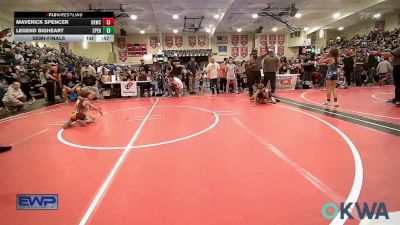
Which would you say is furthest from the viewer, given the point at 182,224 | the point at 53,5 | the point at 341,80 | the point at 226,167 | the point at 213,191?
the point at 53,5

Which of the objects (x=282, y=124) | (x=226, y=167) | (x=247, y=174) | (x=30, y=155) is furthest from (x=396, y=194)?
(x=30, y=155)

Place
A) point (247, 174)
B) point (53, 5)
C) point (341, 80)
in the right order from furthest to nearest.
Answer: point (53, 5) → point (341, 80) → point (247, 174)

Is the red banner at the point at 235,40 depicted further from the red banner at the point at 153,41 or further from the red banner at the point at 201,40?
the red banner at the point at 153,41

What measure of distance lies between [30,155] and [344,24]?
27.9m

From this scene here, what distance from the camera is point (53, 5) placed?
15.9m

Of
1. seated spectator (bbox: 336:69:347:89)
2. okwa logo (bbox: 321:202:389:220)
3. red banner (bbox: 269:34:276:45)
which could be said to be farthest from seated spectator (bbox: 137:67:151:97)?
red banner (bbox: 269:34:276:45)

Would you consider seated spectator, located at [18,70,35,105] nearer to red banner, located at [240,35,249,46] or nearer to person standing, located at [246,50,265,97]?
person standing, located at [246,50,265,97]

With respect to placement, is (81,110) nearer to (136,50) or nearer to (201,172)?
(201,172)

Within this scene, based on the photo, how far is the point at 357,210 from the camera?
2227 mm

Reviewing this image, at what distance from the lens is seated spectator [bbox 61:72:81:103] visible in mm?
10986

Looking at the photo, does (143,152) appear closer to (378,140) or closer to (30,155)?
(30,155)
